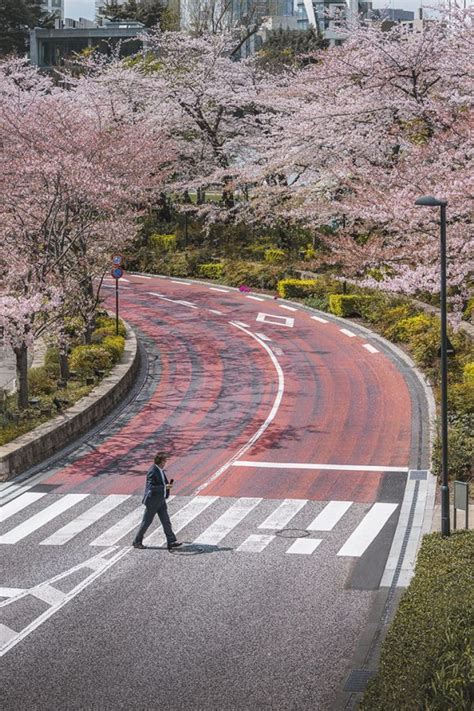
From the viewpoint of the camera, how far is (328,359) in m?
37.4

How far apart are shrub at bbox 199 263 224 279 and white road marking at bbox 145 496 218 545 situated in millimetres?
32983

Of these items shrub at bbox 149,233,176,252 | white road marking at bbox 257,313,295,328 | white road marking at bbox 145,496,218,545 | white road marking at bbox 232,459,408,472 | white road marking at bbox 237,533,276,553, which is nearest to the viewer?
white road marking at bbox 237,533,276,553

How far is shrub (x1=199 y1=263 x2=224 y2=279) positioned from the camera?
181ft

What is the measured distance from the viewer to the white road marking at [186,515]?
20188mm

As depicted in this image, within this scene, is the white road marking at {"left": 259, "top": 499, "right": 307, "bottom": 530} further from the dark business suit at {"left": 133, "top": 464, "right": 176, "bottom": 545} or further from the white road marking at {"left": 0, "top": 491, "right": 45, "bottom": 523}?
the white road marking at {"left": 0, "top": 491, "right": 45, "bottom": 523}

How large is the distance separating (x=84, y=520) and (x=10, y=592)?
427 cm

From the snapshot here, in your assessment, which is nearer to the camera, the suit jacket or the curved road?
the curved road

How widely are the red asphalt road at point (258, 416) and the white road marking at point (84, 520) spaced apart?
2.21 feet

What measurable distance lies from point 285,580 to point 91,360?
1763cm

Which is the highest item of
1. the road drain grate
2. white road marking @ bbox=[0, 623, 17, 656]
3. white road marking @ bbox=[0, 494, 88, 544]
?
the road drain grate

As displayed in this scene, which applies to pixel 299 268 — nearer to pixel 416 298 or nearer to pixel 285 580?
pixel 416 298

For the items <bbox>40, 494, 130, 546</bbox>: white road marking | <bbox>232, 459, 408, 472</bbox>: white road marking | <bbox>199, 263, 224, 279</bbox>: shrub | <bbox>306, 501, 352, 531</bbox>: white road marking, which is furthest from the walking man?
<bbox>199, 263, 224, 279</bbox>: shrub

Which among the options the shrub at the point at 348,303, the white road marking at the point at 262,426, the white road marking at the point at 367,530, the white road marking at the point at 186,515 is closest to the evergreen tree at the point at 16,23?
the shrub at the point at 348,303

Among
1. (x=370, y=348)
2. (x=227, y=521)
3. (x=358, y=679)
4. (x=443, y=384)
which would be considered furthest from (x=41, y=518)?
(x=370, y=348)
